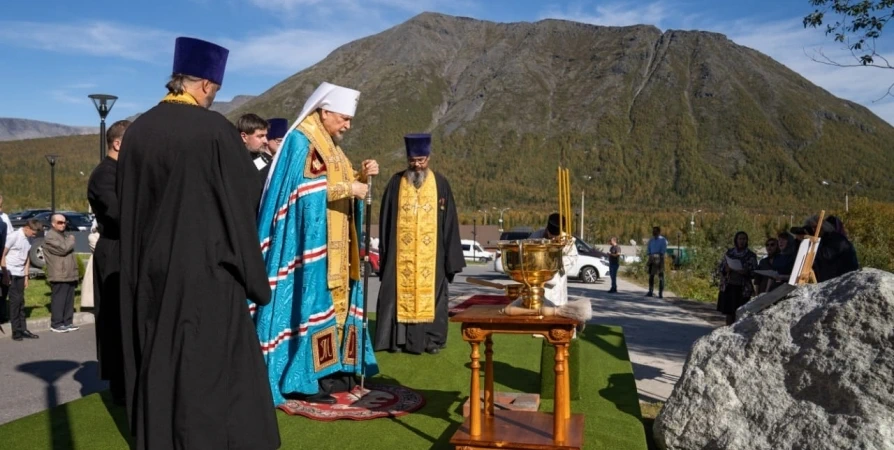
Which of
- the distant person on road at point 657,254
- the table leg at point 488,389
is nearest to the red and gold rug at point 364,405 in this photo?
the table leg at point 488,389

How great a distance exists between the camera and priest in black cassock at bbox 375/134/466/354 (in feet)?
26.8

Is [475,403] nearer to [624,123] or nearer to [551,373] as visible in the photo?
[551,373]

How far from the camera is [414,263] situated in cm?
823

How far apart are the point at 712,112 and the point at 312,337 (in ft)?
520

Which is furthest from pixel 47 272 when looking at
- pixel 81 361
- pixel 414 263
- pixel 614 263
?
pixel 614 263

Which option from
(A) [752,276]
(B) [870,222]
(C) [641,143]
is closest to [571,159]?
(C) [641,143]

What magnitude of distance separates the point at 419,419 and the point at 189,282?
2.68 m

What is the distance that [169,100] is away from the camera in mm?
3619

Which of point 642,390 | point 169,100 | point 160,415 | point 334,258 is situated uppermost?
point 169,100

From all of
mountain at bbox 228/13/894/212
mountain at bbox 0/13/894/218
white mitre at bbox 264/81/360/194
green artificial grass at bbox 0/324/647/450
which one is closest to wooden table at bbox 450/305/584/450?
green artificial grass at bbox 0/324/647/450

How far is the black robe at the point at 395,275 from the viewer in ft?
26.8

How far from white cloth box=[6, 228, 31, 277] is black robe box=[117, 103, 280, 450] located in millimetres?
7707

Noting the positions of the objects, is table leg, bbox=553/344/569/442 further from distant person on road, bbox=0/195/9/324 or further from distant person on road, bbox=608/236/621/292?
distant person on road, bbox=608/236/621/292

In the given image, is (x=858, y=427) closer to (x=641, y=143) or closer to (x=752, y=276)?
(x=752, y=276)
